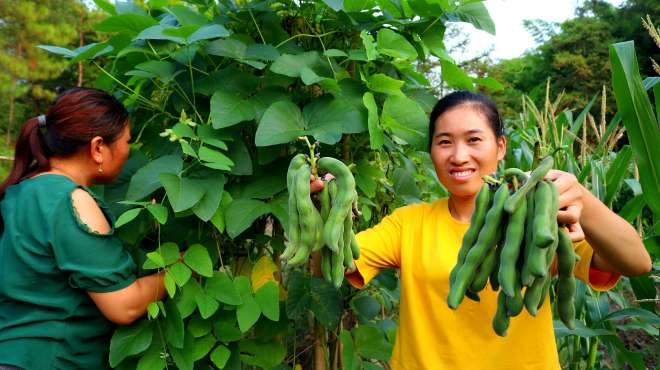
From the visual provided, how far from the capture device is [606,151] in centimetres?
279

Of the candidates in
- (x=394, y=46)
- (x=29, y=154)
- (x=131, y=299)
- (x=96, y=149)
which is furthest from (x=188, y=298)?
(x=394, y=46)

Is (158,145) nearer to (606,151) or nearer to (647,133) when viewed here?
(647,133)

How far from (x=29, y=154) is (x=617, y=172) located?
222 centimetres

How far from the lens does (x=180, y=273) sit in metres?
1.81

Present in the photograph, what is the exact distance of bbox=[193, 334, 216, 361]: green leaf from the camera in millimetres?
1893

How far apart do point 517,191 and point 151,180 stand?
1.19m

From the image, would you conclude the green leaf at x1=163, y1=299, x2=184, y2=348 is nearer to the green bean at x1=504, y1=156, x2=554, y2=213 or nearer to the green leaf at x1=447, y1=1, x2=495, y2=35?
the green bean at x1=504, y1=156, x2=554, y2=213

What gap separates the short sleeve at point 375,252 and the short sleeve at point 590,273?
54 cm

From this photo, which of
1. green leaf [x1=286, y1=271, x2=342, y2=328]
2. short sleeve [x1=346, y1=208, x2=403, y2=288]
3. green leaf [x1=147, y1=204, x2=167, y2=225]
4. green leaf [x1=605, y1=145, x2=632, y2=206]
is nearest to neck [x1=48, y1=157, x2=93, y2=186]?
green leaf [x1=147, y1=204, x2=167, y2=225]

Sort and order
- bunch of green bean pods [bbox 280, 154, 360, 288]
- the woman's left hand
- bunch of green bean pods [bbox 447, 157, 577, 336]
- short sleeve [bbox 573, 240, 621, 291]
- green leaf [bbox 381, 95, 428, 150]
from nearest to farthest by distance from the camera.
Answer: bunch of green bean pods [bbox 447, 157, 577, 336] < the woman's left hand < bunch of green bean pods [bbox 280, 154, 360, 288] < short sleeve [bbox 573, 240, 621, 291] < green leaf [bbox 381, 95, 428, 150]

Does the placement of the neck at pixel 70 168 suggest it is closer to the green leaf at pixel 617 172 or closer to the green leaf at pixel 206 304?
the green leaf at pixel 206 304

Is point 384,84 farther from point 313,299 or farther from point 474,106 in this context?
point 313,299

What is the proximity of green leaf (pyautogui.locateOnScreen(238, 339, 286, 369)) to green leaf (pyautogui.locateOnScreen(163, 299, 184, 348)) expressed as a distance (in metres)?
0.29

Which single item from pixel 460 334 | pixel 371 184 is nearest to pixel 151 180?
pixel 371 184
